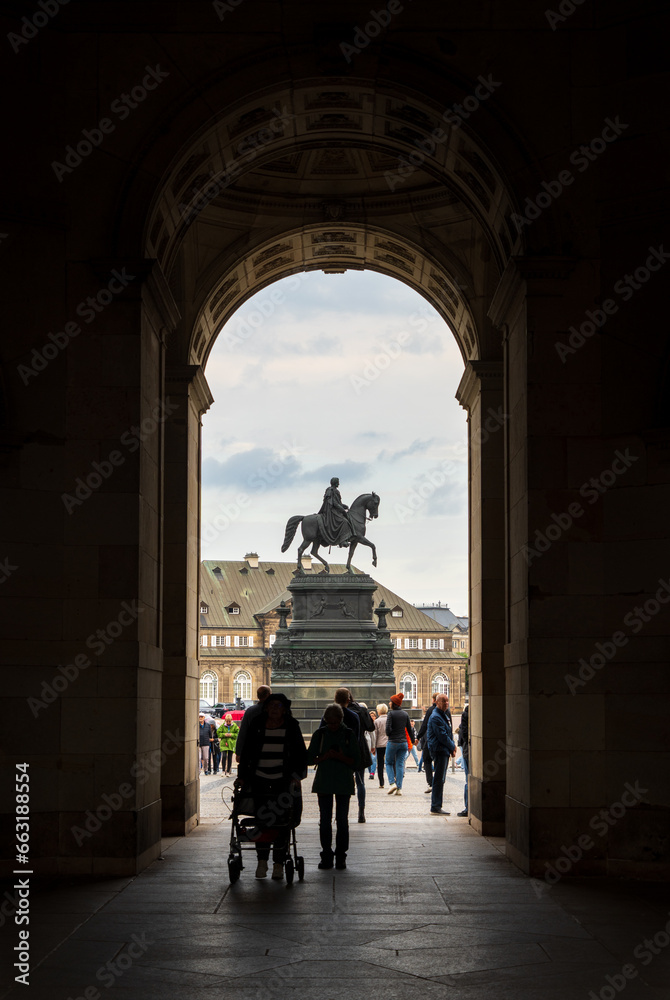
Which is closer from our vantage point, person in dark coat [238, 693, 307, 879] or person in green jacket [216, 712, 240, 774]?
person in dark coat [238, 693, 307, 879]

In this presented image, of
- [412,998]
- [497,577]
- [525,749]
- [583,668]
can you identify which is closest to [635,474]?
[583,668]

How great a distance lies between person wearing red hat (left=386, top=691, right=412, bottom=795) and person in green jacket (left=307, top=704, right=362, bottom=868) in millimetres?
10066

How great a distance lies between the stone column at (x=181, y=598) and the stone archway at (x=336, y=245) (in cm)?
3

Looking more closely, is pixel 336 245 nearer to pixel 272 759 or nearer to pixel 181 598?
pixel 181 598

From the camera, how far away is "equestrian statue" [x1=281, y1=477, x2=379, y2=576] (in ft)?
153

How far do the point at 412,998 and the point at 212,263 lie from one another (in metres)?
15.2

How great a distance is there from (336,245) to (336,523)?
80.0 ft

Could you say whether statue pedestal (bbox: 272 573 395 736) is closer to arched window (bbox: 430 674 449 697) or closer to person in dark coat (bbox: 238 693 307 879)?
person in dark coat (bbox: 238 693 307 879)

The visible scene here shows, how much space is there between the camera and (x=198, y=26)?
49.5 ft

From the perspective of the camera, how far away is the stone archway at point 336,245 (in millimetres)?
16484

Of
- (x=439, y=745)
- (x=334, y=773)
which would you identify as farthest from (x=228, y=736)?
(x=334, y=773)

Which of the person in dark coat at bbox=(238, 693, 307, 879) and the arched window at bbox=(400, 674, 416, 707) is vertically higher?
the person in dark coat at bbox=(238, 693, 307, 879)

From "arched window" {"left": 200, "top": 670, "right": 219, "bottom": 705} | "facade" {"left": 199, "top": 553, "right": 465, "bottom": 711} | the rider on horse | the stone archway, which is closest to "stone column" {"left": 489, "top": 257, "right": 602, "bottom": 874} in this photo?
the stone archway

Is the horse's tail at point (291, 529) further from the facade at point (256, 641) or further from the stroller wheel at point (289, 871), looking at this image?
the facade at point (256, 641)
